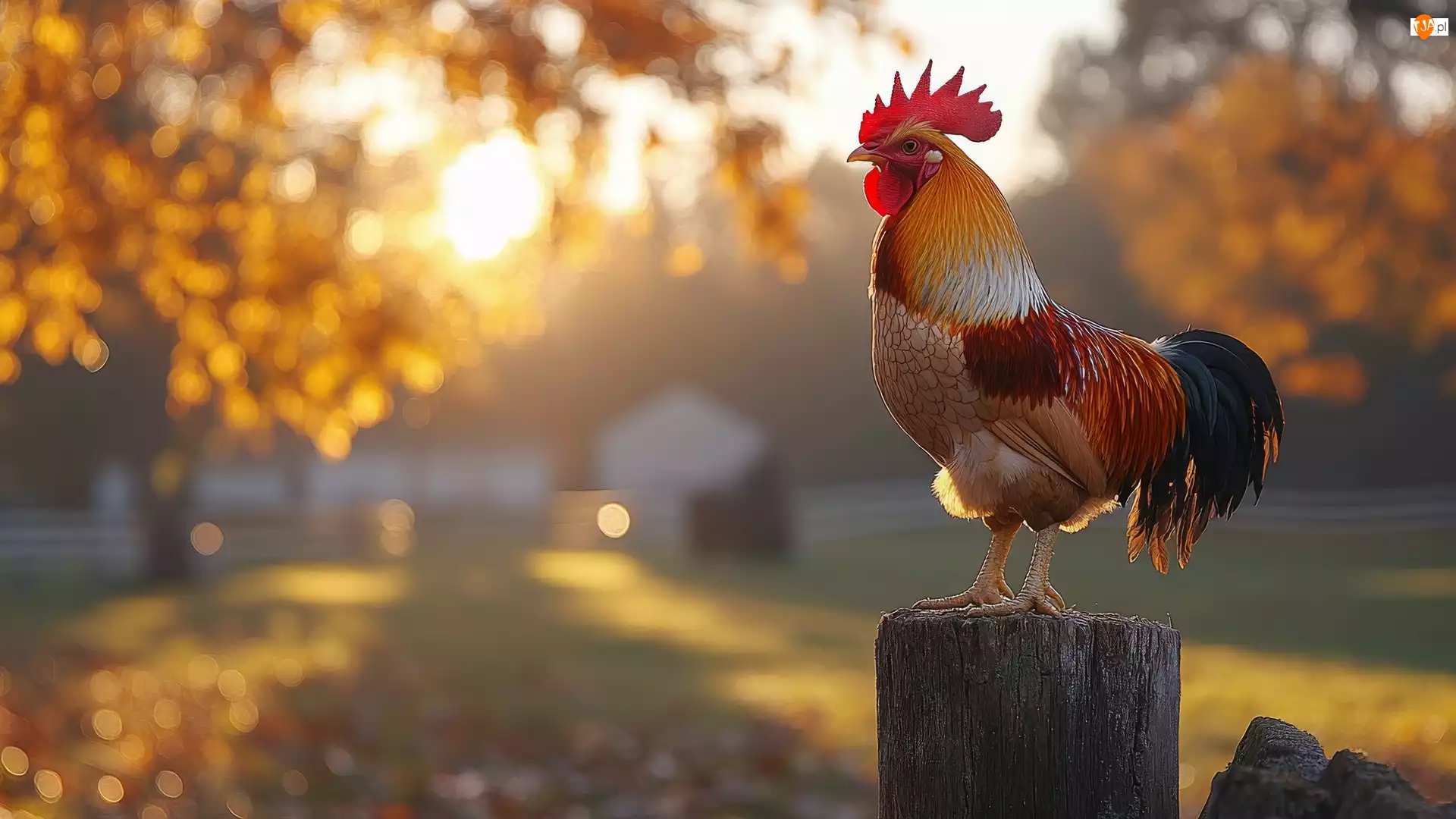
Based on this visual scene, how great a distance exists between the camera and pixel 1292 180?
51.1 ft

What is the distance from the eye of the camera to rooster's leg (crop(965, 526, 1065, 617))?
268 cm

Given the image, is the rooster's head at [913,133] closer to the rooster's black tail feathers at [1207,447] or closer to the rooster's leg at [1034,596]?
the rooster's black tail feathers at [1207,447]

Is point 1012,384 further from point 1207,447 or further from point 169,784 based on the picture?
point 169,784

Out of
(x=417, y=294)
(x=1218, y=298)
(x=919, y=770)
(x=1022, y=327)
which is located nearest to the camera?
(x=919, y=770)

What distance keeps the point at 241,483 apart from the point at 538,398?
11.9 m

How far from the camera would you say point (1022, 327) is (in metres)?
2.78

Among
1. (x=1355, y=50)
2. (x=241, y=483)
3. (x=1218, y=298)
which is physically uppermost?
(x=1355, y=50)

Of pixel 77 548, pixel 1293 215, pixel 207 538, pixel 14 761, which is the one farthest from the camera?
pixel 207 538

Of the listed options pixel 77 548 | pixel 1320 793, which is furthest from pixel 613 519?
pixel 1320 793

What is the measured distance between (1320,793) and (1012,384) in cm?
99

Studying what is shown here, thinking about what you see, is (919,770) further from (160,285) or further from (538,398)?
(538,398)

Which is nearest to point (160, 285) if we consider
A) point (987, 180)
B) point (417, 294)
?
point (417, 294)

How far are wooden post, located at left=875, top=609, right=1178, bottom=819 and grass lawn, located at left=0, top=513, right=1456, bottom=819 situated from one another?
4635 mm

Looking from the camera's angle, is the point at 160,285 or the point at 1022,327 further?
the point at 160,285
